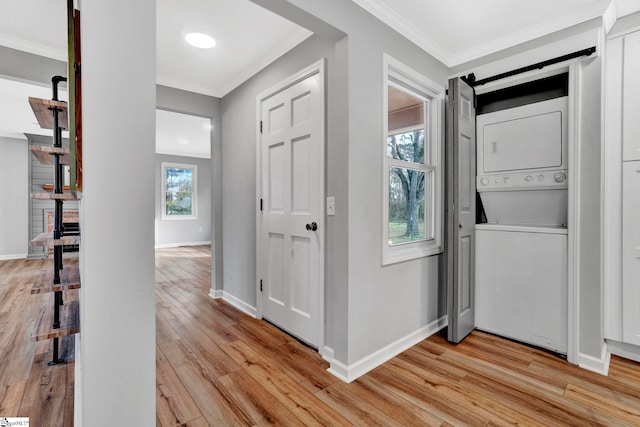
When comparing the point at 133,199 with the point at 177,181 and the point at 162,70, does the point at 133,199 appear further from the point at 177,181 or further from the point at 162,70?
the point at 177,181

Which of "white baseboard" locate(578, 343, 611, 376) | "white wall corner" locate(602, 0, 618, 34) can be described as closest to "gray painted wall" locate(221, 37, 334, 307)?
"white wall corner" locate(602, 0, 618, 34)

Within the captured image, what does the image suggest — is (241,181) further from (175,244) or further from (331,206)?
(175,244)

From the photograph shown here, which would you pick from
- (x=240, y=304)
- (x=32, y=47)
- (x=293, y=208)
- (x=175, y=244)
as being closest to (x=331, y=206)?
(x=293, y=208)

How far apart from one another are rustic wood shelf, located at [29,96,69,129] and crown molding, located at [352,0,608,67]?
1.84 m

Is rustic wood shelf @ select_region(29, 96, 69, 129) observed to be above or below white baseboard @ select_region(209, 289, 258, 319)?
above

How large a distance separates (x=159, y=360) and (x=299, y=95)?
2184 mm

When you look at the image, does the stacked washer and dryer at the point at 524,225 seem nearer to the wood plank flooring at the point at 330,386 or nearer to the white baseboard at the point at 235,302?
the wood plank flooring at the point at 330,386

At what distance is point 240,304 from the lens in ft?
10.4

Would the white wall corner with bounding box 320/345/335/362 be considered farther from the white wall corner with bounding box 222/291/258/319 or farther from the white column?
the white column

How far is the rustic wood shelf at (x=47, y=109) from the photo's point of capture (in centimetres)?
165

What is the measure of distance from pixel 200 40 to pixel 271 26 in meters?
0.61

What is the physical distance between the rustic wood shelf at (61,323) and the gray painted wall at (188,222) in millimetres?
6108

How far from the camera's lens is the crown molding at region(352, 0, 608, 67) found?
1.98 meters

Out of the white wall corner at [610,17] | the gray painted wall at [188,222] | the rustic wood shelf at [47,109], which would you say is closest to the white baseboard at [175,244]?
the gray painted wall at [188,222]
